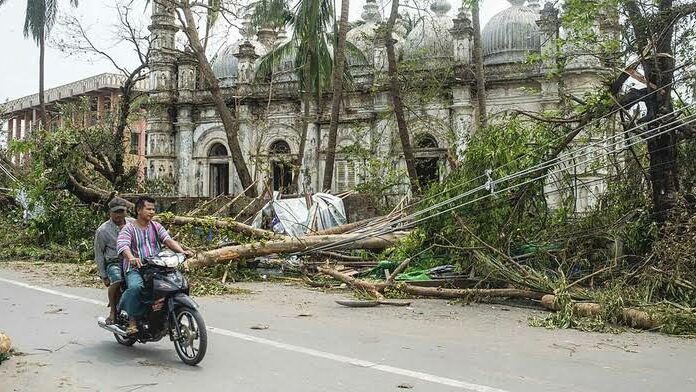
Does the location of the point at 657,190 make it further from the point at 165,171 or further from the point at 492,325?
the point at 165,171

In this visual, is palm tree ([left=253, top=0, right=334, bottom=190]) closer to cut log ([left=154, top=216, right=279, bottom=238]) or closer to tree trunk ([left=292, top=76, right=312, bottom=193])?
tree trunk ([left=292, top=76, right=312, bottom=193])

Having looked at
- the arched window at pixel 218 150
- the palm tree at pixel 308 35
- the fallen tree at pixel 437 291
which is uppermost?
the palm tree at pixel 308 35

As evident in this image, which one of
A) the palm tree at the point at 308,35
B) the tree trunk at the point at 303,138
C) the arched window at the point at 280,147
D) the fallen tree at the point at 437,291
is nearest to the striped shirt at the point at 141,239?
the fallen tree at the point at 437,291

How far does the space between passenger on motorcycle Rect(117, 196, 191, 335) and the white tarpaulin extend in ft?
29.4

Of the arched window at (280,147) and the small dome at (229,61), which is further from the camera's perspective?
the small dome at (229,61)

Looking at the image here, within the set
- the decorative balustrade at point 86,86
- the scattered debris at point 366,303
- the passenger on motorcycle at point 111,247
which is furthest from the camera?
the decorative balustrade at point 86,86

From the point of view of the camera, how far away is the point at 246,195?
66.0ft

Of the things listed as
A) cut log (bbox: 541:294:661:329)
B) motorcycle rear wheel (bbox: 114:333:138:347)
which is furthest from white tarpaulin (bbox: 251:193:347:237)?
motorcycle rear wheel (bbox: 114:333:138:347)

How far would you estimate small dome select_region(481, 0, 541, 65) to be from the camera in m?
26.0

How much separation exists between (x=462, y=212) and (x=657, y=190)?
3023 mm

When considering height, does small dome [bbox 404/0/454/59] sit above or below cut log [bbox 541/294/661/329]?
above

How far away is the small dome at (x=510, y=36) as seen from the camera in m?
26.0

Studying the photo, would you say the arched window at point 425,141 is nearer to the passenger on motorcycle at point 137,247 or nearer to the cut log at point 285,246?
the cut log at point 285,246

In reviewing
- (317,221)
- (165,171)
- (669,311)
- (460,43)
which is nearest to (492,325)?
(669,311)
